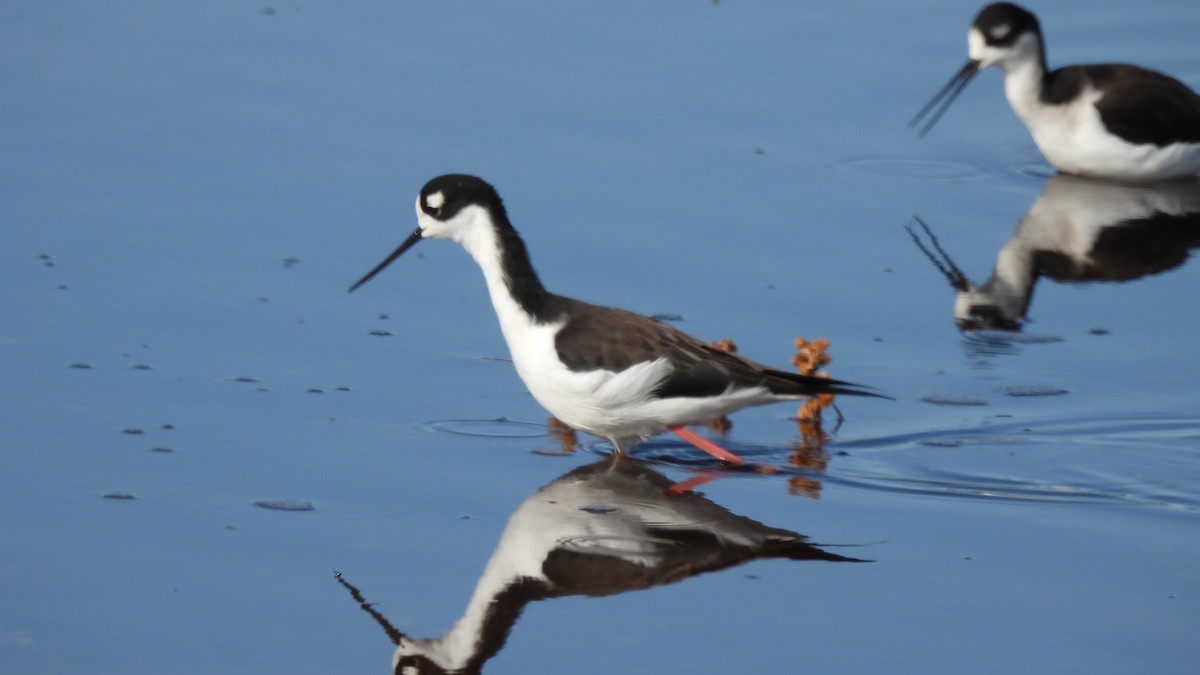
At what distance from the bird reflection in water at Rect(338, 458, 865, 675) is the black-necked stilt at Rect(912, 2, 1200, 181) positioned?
4874 mm

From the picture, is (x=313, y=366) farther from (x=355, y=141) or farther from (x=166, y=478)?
(x=355, y=141)

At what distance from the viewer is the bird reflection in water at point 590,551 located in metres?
5.64

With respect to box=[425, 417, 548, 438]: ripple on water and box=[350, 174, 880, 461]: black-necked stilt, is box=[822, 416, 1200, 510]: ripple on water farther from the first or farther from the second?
box=[425, 417, 548, 438]: ripple on water

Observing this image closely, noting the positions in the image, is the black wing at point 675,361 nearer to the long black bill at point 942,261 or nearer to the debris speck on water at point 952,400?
the debris speck on water at point 952,400

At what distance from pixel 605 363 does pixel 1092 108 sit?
201 inches

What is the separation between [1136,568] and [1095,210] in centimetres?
464

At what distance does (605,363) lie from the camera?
23.1 ft

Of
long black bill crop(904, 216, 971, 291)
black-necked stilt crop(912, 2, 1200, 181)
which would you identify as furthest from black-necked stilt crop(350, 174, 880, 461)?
black-necked stilt crop(912, 2, 1200, 181)

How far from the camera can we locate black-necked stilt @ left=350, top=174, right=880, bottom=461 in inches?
277

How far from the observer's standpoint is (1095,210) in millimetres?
10539

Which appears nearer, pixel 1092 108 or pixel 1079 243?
pixel 1079 243

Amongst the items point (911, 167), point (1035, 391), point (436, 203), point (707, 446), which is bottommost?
point (707, 446)

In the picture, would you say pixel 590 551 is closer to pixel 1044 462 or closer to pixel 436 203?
pixel 436 203

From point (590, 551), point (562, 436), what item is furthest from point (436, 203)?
point (590, 551)
